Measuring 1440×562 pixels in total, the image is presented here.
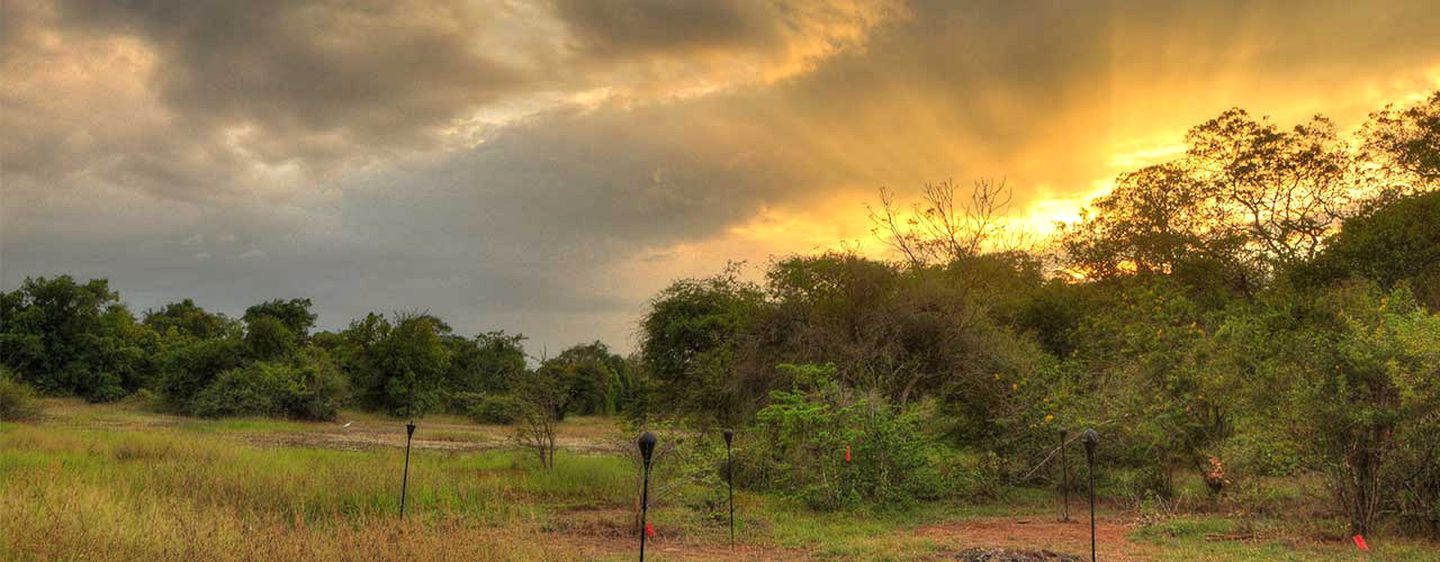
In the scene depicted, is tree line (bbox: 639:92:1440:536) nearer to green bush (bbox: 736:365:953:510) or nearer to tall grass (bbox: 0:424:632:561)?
green bush (bbox: 736:365:953:510)

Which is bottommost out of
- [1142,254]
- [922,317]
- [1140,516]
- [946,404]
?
[1140,516]

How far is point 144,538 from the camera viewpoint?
8.74m

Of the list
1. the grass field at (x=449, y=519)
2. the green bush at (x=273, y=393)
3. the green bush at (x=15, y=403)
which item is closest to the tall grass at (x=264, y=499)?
the grass field at (x=449, y=519)

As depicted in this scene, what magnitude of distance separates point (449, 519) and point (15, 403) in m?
24.6

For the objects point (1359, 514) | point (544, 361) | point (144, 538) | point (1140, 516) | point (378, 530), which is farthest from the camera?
point (544, 361)

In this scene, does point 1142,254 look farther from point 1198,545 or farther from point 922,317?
point 1198,545

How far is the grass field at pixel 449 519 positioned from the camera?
28.9 feet

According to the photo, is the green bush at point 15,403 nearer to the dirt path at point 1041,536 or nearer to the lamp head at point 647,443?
the dirt path at point 1041,536

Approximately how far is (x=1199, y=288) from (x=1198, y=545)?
17520 millimetres

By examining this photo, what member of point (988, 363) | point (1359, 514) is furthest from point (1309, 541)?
point (988, 363)

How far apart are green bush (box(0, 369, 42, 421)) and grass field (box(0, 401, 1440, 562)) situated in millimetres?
7378

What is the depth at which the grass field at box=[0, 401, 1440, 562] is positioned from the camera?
28.9ft

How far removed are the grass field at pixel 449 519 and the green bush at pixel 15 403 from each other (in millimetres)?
7378

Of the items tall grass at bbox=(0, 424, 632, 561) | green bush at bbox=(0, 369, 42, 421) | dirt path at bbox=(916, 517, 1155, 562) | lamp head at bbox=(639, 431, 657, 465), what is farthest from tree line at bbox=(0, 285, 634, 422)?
lamp head at bbox=(639, 431, 657, 465)
